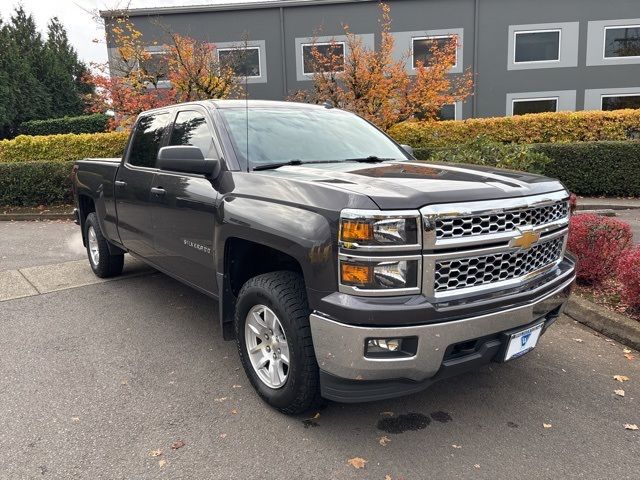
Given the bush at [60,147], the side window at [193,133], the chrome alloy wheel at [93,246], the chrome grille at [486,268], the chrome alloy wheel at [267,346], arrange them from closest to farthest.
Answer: the chrome grille at [486,268]
the chrome alloy wheel at [267,346]
the side window at [193,133]
the chrome alloy wheel at [93,246]
the bush at [60,147]

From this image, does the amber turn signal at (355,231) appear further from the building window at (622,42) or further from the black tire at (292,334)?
the building window at (622,42)

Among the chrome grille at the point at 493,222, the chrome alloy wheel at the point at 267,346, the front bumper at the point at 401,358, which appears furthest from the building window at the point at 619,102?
the chrome alloy wheel at the point at 267,346

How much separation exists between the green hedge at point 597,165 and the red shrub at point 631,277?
8132 mm

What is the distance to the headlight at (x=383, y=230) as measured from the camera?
97.1 inches

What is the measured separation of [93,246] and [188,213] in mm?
3187

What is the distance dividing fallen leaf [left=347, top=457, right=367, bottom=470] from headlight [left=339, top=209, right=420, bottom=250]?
1163mm

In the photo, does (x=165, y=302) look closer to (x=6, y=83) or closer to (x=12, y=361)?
(x=12, y=361)

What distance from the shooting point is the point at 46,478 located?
2.61m

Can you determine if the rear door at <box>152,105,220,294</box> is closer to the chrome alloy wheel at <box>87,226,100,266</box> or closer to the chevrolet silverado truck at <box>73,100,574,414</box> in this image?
the chevrolet silverado truck at <box>73,100,574,414</box>

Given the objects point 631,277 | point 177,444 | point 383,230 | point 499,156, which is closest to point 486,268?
point 383,230

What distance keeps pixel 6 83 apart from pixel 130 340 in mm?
28305

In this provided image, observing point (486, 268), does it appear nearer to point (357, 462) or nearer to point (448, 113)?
point (357, 462)

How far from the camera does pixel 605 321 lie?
14.7 ft

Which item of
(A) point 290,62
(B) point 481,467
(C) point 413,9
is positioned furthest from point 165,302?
(C) point 413,9
